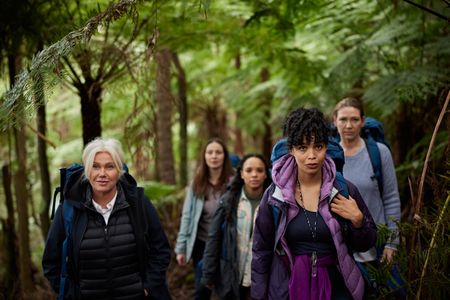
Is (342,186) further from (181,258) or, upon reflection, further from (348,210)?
(181,258)

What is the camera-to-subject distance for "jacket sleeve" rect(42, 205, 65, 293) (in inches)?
130

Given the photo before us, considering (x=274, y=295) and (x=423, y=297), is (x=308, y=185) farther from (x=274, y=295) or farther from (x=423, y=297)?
(x=423, y=297)

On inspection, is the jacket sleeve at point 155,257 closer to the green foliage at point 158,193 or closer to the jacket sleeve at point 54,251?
the jacket sleeve at point 54,251

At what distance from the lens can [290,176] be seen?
2.93 m

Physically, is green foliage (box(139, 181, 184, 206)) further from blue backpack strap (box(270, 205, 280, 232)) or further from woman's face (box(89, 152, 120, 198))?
blue backpack strap (box(270, 205, 280, 232))

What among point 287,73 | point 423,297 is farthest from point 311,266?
point 287,73

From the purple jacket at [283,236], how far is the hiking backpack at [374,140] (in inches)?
36.5

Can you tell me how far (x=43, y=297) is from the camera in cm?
537

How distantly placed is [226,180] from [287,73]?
9.75 ft

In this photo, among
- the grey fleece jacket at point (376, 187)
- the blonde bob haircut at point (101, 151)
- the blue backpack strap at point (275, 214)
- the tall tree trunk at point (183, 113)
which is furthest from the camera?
the tall tree trunk at point (183, 113)

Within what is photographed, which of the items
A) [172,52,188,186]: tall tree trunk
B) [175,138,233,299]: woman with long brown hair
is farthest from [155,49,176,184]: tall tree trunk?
[175,138,233,299]: woman with long brown hair

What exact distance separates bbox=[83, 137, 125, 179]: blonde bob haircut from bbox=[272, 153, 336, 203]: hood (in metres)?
1.29

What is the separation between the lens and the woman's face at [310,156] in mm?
2758

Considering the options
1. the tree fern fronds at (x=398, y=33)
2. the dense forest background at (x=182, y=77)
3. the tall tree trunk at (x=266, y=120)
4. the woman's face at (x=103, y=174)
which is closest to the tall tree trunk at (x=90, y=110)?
the dense forest background at (x=182, y=77)
